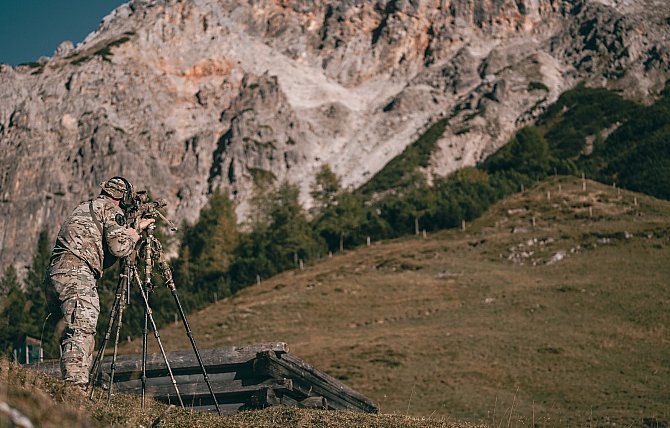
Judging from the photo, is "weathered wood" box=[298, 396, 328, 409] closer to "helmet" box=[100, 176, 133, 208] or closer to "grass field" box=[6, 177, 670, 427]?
"grass field" box=[6, 177, 670, 427]

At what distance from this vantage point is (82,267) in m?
13.0

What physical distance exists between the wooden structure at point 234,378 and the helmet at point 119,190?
2977 mm

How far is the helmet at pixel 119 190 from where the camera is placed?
45.5ft

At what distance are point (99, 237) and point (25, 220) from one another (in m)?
198

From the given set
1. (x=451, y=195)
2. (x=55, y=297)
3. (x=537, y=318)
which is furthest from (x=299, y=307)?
(x=55, y=297)

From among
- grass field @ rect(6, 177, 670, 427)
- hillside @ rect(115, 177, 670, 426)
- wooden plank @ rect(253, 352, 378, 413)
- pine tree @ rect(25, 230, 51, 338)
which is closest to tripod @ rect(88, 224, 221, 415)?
wooden plank @ rect(253, 352, 378, 413)

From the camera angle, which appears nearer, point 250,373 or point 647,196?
point 250,373

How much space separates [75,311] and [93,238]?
117cm

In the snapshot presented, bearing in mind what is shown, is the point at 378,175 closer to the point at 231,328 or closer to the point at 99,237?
the point at 231,328

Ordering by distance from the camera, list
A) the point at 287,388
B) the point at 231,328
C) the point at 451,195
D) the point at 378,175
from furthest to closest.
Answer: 1. the point at 378,175
2. the point at 451,195
3. the point at 231,328
4. the point at 287,388

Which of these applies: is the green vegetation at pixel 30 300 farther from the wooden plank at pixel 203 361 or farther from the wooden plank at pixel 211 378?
the wooden plank at pixel 211 378

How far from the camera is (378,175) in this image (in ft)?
628

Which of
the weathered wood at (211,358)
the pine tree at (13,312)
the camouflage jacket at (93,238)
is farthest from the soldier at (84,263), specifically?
the pine tree at (13,312)

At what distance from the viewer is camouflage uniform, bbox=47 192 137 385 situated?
12391 mm
